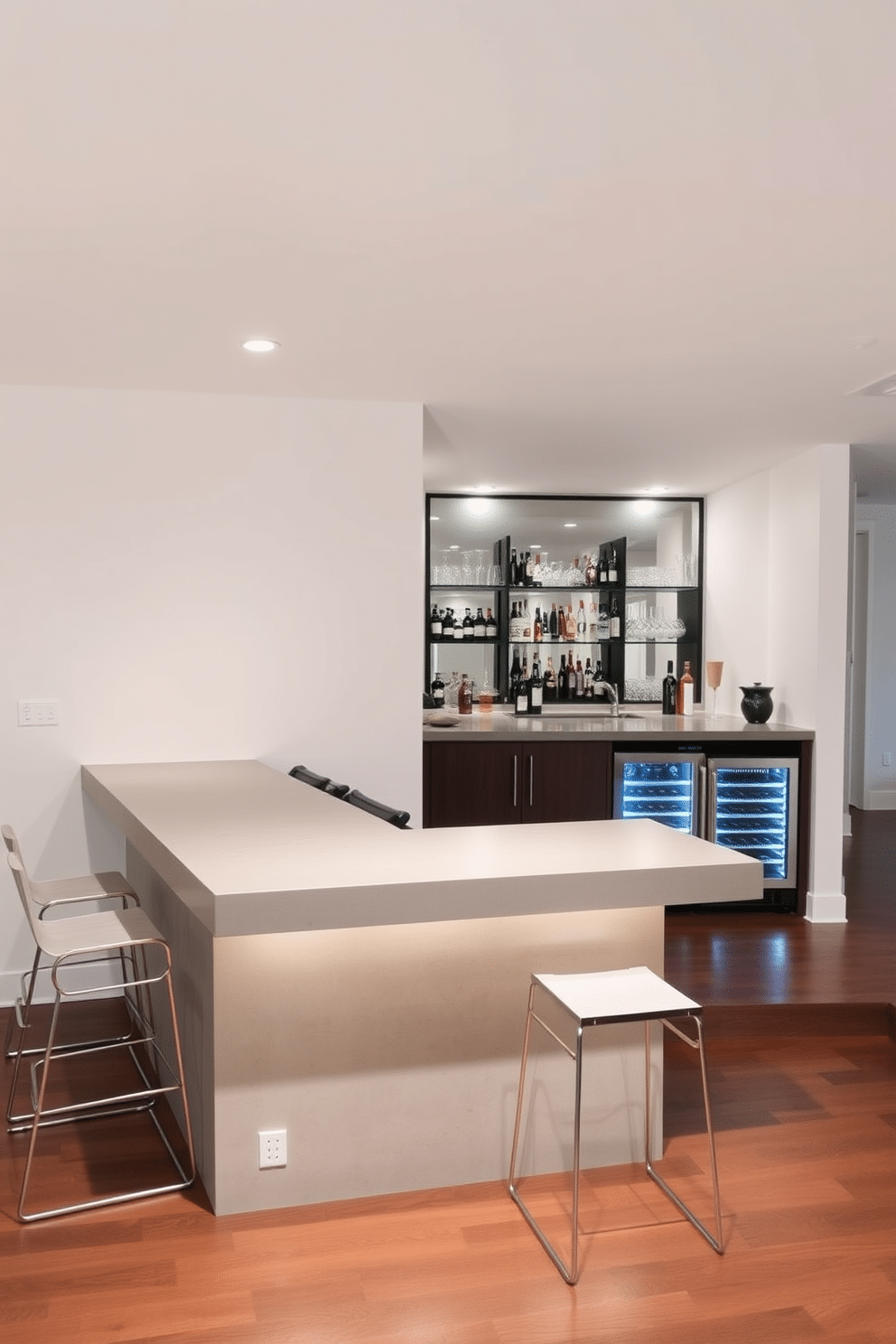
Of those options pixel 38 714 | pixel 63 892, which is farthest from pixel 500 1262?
pixel 38 714

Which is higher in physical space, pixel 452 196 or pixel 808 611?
pixel 452 196

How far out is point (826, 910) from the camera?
18.3 feet

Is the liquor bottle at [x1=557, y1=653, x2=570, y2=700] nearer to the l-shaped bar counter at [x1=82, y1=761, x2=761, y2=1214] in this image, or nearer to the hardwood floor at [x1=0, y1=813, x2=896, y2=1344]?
the hardwood floor at [x1=0, y1=813, x2=896, y2=1344]

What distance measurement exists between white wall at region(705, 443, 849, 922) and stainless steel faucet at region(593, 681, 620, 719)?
2.45 ft

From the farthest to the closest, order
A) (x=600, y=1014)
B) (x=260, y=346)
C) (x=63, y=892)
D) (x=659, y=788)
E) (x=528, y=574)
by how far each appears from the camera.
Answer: (x=528, y=574) < (x=659, y=788) < (x=260, y=346) < (x=63, y=892) < (x=600, y=1014)

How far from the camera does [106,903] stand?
448 cm

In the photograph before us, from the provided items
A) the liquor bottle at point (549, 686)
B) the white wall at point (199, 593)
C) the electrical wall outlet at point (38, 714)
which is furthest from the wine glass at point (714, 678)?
the electrical wall outlet at point (38, 714)

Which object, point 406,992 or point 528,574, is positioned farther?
point 528,574

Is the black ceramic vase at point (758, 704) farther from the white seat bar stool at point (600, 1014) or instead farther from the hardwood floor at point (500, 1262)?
the white seat bar stool at point (600, 1014)

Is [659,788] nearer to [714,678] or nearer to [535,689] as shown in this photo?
[714,678]

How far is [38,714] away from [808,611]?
3.67 m

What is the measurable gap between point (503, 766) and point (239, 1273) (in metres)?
3.40

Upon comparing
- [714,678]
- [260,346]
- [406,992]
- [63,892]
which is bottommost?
[406,992]

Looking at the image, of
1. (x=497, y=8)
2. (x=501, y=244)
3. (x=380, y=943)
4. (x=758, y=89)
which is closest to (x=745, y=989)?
(x=380, y=943)
